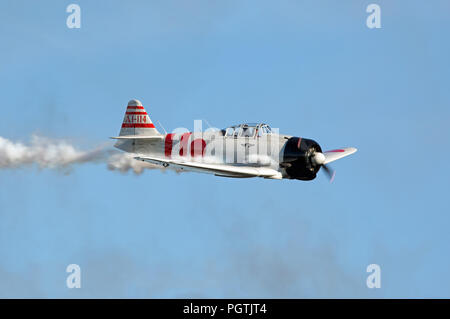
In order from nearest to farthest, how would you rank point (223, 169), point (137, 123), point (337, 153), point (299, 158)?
point (223, 169)
point (299, 158)
point (137, 123)
point (337, 153)

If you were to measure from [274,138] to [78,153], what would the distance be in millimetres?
12064

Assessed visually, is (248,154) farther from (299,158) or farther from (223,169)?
(299,158)

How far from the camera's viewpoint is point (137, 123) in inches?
1838

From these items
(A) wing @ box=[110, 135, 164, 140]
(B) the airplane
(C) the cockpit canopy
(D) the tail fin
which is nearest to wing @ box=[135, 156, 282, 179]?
(B) the airplane

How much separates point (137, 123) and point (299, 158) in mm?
10075

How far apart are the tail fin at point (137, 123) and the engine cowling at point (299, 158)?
8.01 metres

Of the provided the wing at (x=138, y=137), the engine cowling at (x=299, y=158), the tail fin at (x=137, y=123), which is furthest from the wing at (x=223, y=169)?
the tail fin at (x=137, y=123)

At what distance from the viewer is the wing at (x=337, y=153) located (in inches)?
1828

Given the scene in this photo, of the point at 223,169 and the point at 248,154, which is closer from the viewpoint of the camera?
the point at 223,169

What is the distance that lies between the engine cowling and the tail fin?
26.3 ft

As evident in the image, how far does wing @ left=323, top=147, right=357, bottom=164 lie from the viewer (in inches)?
1828

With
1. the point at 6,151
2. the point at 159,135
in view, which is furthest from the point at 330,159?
the point at 6,151

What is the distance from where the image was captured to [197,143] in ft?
142

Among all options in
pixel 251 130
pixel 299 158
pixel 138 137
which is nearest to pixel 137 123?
pixel 138 137
